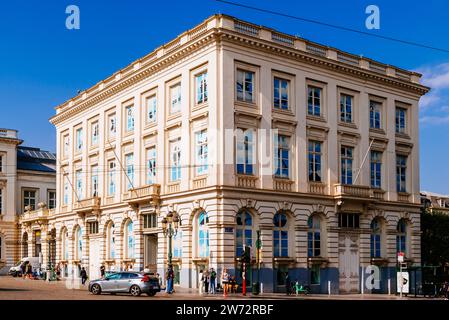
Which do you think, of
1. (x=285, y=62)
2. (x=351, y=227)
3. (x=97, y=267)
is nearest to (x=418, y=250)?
(x=351, y=227)

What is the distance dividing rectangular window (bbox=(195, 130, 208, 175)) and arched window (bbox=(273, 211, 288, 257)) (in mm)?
6256

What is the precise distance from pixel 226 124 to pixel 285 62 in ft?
25.2

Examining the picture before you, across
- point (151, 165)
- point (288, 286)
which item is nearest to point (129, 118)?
point (151, 165)

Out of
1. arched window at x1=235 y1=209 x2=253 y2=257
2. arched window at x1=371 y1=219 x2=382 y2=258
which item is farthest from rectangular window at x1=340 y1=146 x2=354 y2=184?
arched window at x1=235 y1=209 x2=253 y2=257

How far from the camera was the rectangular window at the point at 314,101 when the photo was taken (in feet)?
170

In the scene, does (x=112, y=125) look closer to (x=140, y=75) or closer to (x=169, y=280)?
(x=140, y=75)

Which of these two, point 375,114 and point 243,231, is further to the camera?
point 375,114

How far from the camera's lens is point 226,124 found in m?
46.1

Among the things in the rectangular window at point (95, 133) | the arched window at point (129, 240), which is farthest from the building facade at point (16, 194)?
the arched window at point (129, 240)

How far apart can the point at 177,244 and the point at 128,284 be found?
1005 centimetres

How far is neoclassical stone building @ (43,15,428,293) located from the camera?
4672 cm

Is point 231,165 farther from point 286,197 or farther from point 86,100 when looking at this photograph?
point 86,100

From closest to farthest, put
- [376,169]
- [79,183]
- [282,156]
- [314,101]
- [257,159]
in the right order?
[257,159] < [282,156] < [314,101] < [376,169] < [79,183]

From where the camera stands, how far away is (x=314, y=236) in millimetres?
51094
